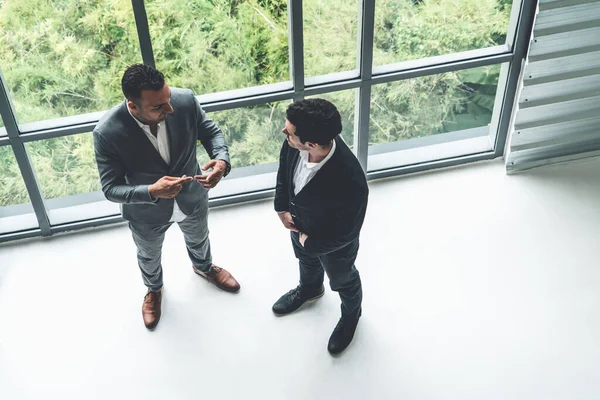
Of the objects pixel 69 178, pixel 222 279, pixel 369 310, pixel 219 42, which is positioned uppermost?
pixel 219 42

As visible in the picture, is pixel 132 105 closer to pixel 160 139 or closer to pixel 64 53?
pixel 160 139

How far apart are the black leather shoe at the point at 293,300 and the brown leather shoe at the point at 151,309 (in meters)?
0.66

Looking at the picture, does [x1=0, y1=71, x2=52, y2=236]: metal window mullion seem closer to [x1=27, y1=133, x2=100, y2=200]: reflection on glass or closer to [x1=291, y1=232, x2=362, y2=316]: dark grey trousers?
[x1=27, y1=133, x2=100, y2=200]: reflection on glass

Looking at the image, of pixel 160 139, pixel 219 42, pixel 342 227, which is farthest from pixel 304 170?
pixel 219 42

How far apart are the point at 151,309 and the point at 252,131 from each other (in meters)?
1.30

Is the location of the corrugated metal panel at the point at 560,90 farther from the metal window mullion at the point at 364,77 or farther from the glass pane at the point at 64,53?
the glass pane at the point at 64,53

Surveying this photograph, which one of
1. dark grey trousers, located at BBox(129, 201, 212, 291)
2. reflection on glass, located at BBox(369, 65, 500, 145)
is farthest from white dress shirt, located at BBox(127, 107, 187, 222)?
reflection on glass, located at BBox(369, 65, 500, 145)

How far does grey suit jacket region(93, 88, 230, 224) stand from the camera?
3.08 metres

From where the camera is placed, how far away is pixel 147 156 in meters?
3.18

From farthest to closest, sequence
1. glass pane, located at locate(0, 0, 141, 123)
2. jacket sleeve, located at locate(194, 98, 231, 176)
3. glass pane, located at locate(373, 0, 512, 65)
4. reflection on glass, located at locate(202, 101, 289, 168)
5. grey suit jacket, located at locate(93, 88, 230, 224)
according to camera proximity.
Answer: reflection on glass, located at locate(202, 101, 289, 168) → glass pane, located at locate(373, 0, 512, 65) → glass pane, located at locate(0, 0, 141, 123) → jacket sleeve, located at locate(194, 98, 231, 176) → grey suit jacket, located at locate(93, 88, 230, 224)

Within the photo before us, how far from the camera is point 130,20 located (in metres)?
3.70

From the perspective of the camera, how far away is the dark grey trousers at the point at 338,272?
3287 millimetres

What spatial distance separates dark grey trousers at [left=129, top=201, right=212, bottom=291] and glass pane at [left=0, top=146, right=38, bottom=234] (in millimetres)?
1111

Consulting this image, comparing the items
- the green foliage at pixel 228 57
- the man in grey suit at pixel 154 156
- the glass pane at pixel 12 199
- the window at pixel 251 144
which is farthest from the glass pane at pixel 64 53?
the man in grey suit at pixel 154 156
